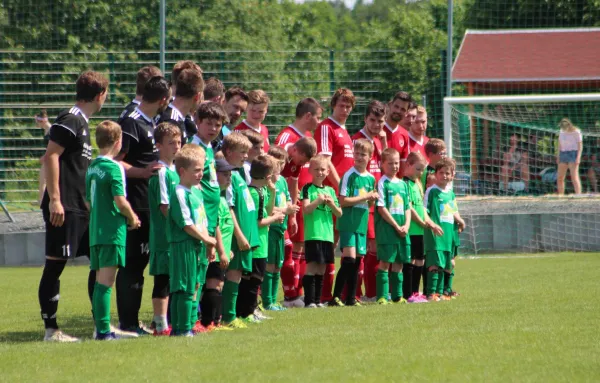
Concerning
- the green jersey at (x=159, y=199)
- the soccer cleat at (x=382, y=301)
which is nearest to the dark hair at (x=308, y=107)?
the soccer cleat at (x=382, y=301)

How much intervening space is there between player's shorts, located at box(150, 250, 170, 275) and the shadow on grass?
0.79 m

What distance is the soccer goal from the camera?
16422 millimetres

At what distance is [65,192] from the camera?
7.70 metres

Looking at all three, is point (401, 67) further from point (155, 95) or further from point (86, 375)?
point (86, 375)

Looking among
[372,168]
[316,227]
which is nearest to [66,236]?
[316,227]

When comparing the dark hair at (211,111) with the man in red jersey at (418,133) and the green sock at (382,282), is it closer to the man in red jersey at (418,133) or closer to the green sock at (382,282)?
the green sock at (382,282)

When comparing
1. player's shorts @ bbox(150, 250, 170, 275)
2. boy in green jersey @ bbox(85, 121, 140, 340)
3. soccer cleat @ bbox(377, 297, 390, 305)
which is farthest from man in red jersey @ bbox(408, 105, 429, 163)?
boy in green jersey @ bbox(85, 121, 140, 340)

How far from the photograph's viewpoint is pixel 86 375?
5.72 m

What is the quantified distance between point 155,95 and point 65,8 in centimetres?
1573

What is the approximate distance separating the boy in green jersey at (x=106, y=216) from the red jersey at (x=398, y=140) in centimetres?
449

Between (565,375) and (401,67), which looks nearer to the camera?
(565,375)

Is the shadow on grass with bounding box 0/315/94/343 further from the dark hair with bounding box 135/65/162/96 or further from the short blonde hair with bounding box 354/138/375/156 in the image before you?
the short blonde hair with bounding box 354/138/375/156

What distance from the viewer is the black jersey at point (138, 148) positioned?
304 inches

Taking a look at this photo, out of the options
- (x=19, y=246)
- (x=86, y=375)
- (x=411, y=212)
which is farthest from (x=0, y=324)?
(x=19, y=246)
